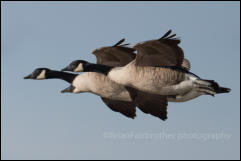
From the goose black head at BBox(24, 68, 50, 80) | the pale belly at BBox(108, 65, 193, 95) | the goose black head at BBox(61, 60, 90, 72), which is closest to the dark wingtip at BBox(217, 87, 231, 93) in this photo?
the pale belly at BBox(108, 65, 193, 95)

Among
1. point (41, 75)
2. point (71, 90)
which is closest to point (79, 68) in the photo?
point (71, 90)

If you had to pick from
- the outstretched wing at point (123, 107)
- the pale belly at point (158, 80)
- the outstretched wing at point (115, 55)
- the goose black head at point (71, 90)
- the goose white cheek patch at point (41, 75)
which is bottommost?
the outstretched wing at point (123, 107)

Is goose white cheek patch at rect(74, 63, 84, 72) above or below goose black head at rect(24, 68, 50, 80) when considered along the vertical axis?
above

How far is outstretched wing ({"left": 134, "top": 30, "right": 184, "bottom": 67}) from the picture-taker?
42.5 feet

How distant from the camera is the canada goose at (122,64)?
48.9 ft

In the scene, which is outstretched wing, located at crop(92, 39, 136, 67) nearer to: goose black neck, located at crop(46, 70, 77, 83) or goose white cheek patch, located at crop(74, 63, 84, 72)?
goose white cheek patch, located at crop(74, 63, 84, 72)

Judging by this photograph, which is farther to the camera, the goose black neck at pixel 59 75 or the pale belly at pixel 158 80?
the goose black neck at pixel 59 75

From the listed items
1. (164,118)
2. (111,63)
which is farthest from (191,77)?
(111,63)

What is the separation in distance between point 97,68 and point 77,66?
0.70 m

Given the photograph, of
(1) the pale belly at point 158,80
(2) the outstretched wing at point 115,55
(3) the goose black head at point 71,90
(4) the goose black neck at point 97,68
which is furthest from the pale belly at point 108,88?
(1) the pale belly at point 158,80

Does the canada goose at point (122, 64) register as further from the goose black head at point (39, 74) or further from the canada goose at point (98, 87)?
the goose black head at point (39, 74)

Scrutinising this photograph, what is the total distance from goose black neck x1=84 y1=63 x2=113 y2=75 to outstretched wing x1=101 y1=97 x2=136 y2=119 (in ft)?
4.89

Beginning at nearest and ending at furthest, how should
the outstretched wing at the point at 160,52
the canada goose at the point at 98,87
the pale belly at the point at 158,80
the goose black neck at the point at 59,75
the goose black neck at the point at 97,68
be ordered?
the outstretched wing at the point at 160,52
the pale belly at the point at 158,80
the goose black neck at the point at 97,68
the canada goose at the point at 98,87
the goose black neck at the point at 59,75

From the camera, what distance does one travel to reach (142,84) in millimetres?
13414
